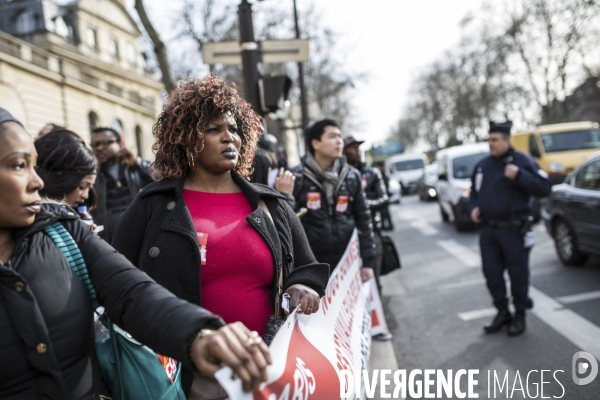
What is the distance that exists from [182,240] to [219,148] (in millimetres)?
432

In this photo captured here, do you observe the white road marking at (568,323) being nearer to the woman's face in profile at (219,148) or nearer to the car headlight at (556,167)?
the woman's face in profile at (219,148)

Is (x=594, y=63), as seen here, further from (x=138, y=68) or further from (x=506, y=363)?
(x=138, y=68)

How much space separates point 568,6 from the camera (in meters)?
31.3

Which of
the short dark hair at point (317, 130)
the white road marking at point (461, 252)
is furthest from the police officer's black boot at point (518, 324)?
the white road marking at point (461, 252)

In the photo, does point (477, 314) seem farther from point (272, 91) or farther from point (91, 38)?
point (91, 38)

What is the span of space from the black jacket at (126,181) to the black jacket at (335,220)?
121 cm

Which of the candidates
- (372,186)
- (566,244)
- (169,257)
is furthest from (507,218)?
(169,257)

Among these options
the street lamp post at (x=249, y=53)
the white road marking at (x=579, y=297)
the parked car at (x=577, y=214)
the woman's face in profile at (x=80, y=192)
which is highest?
the street lamp post at (x=249, y=53)

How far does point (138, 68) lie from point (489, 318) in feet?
175

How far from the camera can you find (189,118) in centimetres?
238

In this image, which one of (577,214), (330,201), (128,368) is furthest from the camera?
(577,214)

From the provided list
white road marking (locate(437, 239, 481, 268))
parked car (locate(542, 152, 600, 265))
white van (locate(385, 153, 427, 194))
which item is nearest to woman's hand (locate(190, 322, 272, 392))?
parked car (locate(542, 152, 600, 265))

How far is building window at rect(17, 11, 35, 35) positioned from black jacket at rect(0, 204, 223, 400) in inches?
1942

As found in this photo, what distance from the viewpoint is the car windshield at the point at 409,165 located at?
34312 mm
